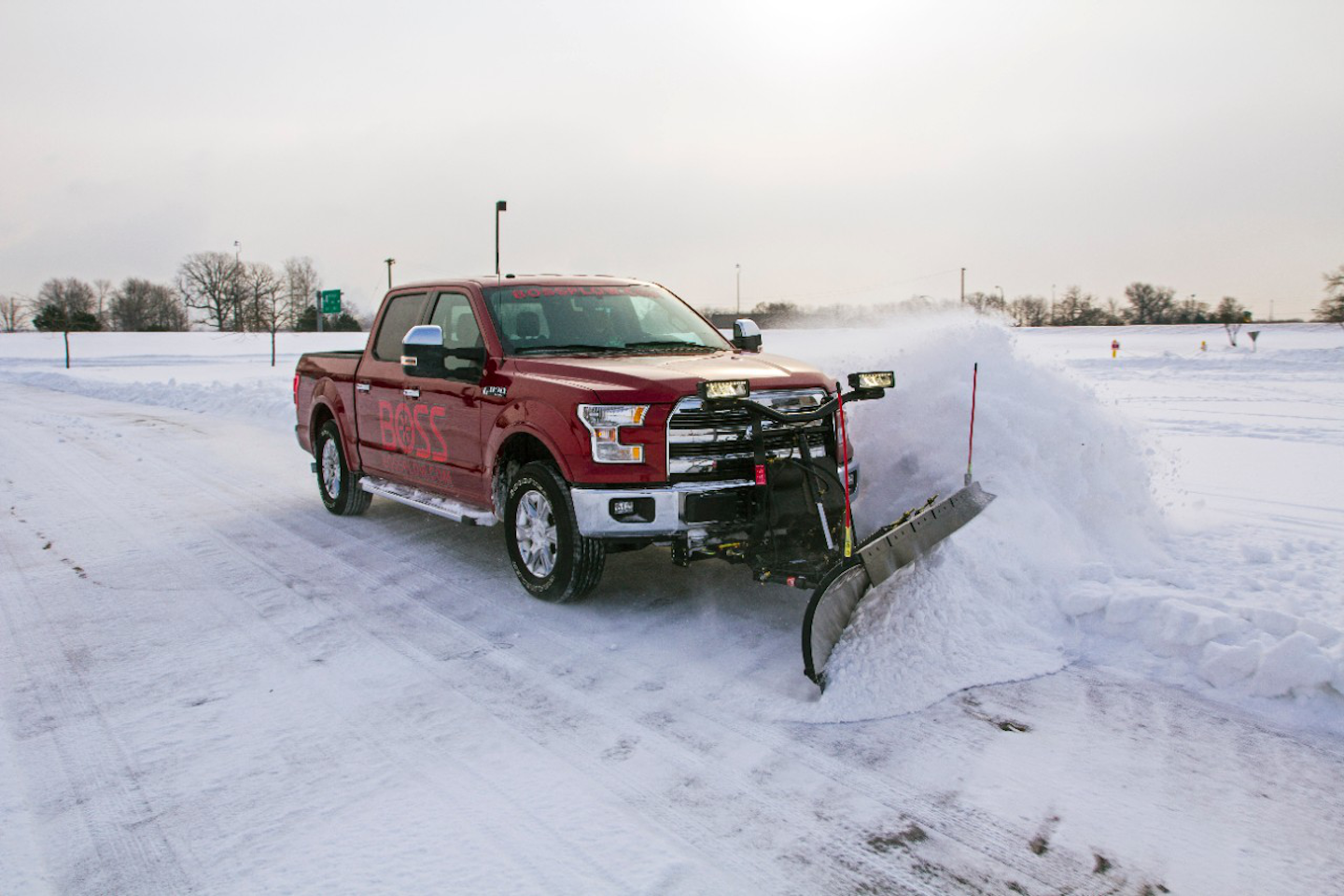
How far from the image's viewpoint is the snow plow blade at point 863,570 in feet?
13.8

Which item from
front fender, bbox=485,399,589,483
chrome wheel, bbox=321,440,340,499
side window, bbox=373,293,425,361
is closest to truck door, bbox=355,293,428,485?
side window, bbox=373,293,425,361

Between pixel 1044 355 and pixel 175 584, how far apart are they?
658cm

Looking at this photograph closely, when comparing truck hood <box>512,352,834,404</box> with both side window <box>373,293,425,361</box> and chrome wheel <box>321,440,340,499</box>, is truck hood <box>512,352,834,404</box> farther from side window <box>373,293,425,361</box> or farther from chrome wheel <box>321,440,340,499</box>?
chrome wheel <box>321,440,340,499</box>

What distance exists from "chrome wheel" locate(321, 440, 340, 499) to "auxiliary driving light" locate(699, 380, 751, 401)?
14.6ft

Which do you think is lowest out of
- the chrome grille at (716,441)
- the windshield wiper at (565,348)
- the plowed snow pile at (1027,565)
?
the plowed snow pile at (1027,565)

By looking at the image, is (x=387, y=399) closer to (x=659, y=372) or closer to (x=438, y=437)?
(x=438, y=437)

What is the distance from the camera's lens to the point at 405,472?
22.9ft

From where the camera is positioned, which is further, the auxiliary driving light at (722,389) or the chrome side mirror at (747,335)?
the chrome side mirror at (747,335)

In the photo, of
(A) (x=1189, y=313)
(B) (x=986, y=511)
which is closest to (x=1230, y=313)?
(A) (x=1189, y=313)

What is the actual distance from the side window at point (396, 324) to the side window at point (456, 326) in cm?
28

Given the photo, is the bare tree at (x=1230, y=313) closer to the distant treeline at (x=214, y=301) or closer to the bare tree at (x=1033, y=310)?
the bare tree at (x=1033, y=310)

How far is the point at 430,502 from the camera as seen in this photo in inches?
259

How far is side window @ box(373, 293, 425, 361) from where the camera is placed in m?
6.99

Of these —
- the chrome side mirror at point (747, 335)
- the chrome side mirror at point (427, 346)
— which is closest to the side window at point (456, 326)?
the chrome side mirror at point (427, 346)
